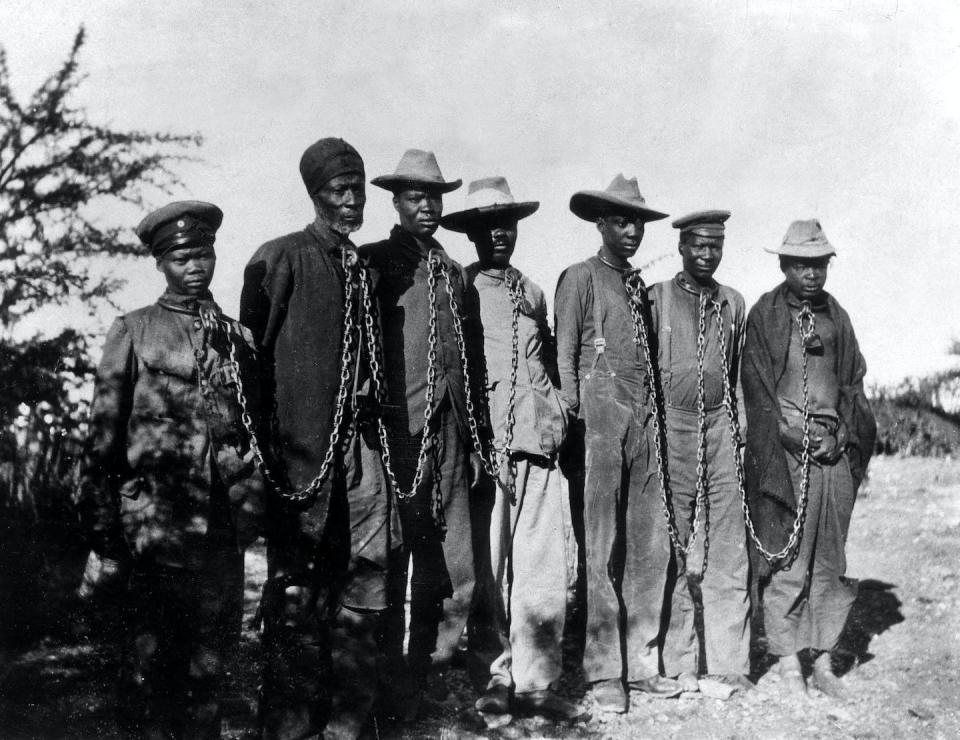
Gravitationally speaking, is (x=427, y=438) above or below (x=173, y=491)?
above

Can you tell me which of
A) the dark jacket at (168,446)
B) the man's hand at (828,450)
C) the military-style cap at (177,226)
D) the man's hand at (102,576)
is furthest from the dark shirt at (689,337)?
the man's hand at (102,576)

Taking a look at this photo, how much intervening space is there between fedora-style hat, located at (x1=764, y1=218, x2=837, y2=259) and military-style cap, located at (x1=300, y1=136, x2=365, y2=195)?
276 cm

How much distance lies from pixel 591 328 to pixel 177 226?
2.35 metres

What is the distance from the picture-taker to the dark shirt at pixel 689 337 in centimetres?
551

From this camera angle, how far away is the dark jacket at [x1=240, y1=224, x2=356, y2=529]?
14.1 feet

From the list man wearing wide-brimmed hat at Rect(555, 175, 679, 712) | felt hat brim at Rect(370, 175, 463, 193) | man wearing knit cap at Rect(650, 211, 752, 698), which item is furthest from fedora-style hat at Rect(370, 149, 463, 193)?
man wearing knit cap at Rect(650, 211, 752, 698)

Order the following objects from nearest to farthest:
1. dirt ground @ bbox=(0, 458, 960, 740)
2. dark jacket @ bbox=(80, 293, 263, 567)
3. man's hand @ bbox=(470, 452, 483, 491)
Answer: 1. dark jacket @ bbox=(80, 293, 263, 567)
2. dirt ground @ bbox=(0, 458, 960, 740)
3. man's hand @ bbox=(470, 452, 483, 491)

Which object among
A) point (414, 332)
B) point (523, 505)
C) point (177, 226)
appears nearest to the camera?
point (177, 226)

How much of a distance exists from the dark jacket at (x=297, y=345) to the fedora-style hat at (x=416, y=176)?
2.74ft

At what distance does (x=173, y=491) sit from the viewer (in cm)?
393

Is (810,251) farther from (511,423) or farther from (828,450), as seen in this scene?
(511,423)

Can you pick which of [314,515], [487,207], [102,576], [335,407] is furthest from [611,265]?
[102,576]

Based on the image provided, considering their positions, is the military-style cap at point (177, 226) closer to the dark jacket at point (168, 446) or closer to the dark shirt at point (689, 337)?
the dark jacket at point (168, 446)

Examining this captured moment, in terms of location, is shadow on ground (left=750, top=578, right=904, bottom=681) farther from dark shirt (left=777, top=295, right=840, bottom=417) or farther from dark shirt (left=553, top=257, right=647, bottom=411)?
dark shirt (left=553, top=257, right=647, bottom=411)
